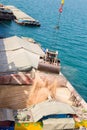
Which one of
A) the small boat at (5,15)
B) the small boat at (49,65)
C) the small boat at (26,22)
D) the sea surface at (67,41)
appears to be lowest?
the sea surface at (67,41)

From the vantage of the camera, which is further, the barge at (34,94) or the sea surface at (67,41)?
the sea surface at (67,41)

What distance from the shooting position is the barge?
36.6 m

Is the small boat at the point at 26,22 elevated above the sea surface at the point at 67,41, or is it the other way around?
the small boat at the point at 26,22

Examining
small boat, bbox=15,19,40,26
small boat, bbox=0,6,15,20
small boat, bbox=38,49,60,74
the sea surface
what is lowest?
the sea surface

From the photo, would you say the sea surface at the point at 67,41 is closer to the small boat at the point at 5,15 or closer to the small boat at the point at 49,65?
the small boat at the point at 5,15

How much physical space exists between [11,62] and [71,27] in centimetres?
6871

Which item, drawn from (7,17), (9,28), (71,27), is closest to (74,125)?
(9,28)

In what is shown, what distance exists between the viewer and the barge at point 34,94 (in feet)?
120

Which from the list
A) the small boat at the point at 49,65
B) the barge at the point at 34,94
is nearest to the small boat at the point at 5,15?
the barge at the point at 34,94

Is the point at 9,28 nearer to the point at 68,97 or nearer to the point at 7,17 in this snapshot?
the point at 7,17

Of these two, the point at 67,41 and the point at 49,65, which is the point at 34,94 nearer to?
the point at 49,65

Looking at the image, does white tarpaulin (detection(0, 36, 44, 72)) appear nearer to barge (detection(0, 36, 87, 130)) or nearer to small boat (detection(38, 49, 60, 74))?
barge (detection(0, 36, 87, 130))

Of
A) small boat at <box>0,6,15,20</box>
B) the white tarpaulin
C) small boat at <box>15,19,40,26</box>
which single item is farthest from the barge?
small boat at <box>0,6,15,20</box>

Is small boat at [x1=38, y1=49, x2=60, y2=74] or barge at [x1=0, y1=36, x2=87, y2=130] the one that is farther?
small boat at [x1=38, y1=49, x2=60, y2=74]
